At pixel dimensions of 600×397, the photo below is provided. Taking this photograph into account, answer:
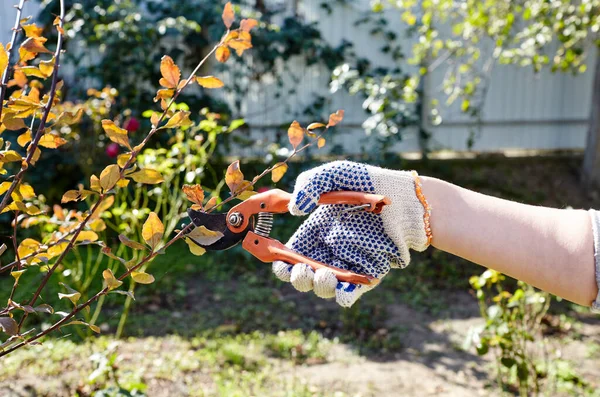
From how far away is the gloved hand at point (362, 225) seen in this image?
1.29 m

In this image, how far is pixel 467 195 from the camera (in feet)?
4.41

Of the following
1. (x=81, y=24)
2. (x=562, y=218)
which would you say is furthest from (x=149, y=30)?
(x=562, y=218)

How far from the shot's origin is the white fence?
19.6ft

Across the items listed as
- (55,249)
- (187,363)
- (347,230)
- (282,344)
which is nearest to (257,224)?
(347,230)

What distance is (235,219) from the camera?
4.73 feet

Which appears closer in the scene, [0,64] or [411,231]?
[0,64]

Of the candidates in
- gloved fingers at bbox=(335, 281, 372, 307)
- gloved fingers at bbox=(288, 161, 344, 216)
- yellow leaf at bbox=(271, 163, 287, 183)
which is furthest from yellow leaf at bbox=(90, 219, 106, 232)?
gloved fingers at bbox=(335, 281, 372, 307)

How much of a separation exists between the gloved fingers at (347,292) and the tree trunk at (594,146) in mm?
5487

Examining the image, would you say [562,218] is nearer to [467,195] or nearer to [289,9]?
[467,195]

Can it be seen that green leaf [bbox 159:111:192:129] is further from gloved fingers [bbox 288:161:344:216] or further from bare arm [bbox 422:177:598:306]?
bare arm [bbox 422:177:598:306]

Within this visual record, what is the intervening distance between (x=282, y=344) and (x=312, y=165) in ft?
6.61

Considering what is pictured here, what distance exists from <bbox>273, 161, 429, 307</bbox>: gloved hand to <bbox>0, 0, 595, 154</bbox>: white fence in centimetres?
→ 421

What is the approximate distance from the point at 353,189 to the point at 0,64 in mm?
788

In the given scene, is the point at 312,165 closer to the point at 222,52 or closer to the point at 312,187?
the point at 222,52
